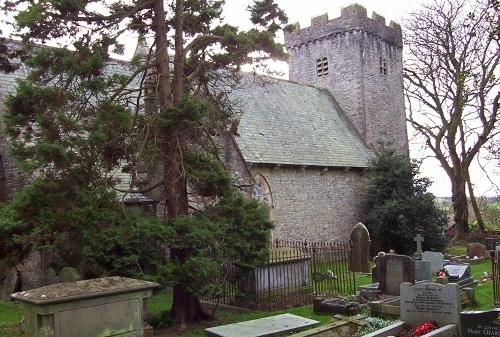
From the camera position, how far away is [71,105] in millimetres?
9633

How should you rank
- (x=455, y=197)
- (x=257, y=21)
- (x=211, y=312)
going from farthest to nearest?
(x=455, y=197)
(x=211, y=312)
(x=257, y=21)

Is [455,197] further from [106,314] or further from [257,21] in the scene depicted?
[106,314]

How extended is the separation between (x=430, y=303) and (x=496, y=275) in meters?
3.97

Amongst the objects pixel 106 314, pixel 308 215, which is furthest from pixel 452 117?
pixel 106 314

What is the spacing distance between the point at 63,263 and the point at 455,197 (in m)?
24.8

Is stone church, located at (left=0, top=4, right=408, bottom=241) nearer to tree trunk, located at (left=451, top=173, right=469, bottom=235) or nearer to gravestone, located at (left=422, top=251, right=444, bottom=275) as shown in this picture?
tree trunk, located at (left=451, top=173, right=469, bottom=235)

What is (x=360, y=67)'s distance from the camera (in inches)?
1051

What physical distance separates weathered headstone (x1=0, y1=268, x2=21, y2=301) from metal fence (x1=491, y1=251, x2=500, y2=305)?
12243 millimetres

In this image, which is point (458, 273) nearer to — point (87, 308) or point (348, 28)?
point (87, 308)

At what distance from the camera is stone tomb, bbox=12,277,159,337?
24.5ft

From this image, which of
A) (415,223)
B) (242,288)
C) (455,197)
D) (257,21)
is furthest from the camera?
(455,197)

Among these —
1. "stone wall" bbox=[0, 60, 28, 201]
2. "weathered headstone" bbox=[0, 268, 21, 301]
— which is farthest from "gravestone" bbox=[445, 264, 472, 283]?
"stone wall" bbox=[0, 60, 28, 201]

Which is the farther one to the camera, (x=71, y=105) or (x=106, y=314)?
(x=71, y=105)

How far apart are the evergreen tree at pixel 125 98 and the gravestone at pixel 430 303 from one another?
10.7 feet
